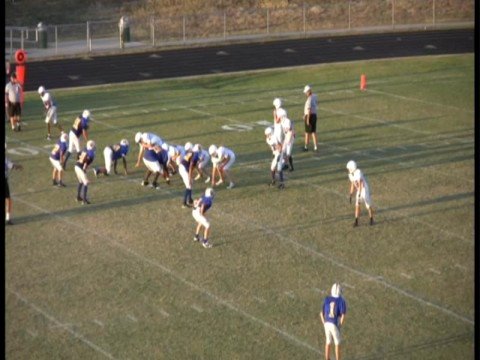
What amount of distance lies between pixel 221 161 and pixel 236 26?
1001 inches

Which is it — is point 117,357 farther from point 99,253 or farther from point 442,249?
point 442,249

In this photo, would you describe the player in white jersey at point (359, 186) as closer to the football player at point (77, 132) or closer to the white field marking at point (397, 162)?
the white field marking at point (397, 162)

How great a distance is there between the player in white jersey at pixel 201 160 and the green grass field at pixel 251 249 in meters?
0.45

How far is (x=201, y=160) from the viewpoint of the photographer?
2509 cm

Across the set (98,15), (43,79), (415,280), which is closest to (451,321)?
(415,280)

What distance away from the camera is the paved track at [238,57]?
39125 mm

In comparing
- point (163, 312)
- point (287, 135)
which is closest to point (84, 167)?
point (287, 135)

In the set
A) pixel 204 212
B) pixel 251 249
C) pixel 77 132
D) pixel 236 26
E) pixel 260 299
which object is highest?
pixel 236 26

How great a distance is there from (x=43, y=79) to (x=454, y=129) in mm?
13924

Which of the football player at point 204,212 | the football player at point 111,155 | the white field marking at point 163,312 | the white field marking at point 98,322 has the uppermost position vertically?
the football player at point 111,155

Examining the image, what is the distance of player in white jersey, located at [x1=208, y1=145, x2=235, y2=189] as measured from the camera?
2486 cm

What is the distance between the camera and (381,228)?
22484 millimetres

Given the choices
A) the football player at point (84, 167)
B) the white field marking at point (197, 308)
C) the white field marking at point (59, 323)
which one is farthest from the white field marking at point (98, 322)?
the football player at point (84, 167)

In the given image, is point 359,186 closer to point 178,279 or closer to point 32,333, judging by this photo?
point 178,279
